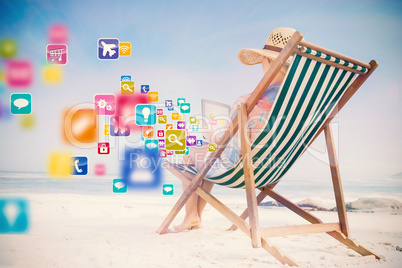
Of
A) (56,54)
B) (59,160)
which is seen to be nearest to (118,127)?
(56,54)

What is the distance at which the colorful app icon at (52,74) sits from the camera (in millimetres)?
2965

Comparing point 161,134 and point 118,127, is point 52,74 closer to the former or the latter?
point 118,127

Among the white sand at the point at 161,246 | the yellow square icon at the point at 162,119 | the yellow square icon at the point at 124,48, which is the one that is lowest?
the white sand at the point at 161,246

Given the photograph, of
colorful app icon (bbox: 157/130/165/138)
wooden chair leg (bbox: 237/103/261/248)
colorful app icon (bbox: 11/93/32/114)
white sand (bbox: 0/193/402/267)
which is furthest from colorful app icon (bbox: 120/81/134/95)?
wooden chair leg (bbox: 237/103/261/248)

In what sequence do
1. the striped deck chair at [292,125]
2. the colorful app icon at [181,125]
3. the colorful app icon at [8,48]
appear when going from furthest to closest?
1. the colorful app icon at [181,125]
2. the colorful app icon at [8,48]
3. the striped deck chair at [292,125]

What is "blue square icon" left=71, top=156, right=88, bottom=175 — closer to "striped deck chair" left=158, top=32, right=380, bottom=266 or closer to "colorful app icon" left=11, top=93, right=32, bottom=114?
"colorful app icon" left=11, top=93, right=32, bottom=114

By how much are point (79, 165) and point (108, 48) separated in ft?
3.46

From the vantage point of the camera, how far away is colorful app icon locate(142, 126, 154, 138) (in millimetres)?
3102

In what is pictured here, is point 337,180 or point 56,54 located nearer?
point 337,180

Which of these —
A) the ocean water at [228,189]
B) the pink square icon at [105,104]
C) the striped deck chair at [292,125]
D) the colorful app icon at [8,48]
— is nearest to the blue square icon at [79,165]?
the pink square icon at [105,104]

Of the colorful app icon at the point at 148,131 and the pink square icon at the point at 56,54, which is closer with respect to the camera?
the pink square icon at the point at 56,54

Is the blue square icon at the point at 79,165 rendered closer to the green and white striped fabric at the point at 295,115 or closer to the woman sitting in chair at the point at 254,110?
the woman sitting in chair at the point at 254,110

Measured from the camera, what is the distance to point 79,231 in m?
2.65

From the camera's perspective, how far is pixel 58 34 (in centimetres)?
300
